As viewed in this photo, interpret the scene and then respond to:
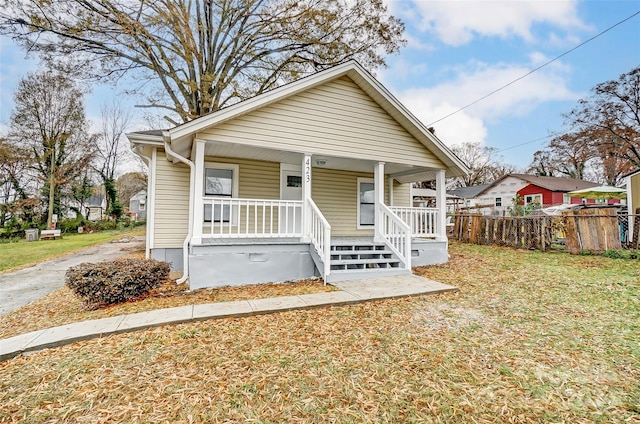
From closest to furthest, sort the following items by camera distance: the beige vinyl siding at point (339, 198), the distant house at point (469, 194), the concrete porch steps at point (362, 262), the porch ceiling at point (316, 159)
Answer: the concrete porch steps at point (362, 262)
the porch ceiling at point (316, 159)
the beige vinyl siding at point (339, 198)
the distant house at point (469, 194)

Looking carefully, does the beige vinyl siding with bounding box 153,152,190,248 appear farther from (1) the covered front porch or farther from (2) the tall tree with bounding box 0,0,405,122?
(2) the tall tree with bounding box 0,0,405,122

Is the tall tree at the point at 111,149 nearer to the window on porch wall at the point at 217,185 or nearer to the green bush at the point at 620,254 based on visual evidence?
the window on porch wall at the point at 217,185

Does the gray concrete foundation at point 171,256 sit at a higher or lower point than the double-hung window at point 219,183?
lower

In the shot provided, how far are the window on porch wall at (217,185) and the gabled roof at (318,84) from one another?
83 cm

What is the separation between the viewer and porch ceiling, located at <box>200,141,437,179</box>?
719cm

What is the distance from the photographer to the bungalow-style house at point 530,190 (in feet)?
90.7

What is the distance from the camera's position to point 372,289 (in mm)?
5621

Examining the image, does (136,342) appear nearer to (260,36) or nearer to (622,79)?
(260,36)

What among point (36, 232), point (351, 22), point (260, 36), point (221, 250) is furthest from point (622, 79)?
point (36, 232)

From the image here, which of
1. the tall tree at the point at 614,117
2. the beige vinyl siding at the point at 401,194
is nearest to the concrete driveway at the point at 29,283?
the beige vinyl siding at the point at 401,194

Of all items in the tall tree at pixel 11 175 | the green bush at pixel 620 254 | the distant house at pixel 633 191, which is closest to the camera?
the green bush at pixel 620 254

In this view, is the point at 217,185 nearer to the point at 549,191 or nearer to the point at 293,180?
the point at 293,180

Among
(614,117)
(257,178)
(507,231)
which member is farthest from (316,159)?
(614,117)

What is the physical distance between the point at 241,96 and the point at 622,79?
96.4 feet
